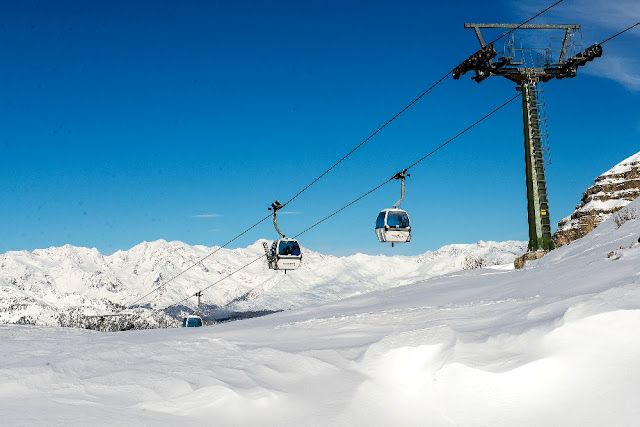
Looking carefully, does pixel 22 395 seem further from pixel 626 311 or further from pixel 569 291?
pixel 569 291

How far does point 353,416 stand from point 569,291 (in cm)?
646

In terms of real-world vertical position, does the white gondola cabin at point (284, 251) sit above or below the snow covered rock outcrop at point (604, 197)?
below

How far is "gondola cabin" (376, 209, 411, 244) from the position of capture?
20.6 meters

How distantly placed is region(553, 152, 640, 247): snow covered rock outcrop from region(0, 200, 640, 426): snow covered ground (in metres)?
100

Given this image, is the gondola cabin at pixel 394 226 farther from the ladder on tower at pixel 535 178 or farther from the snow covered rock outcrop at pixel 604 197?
the snow covered rock outcrop at pixel 604 197

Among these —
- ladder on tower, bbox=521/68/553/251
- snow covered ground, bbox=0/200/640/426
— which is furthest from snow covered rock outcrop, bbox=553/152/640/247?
snow covered ground, bbox=0/200/640/426

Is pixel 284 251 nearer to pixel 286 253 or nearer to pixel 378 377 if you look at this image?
pixel 286 253

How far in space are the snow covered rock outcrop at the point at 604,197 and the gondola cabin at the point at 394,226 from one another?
88.9m

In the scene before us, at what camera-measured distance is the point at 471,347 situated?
8.22 metres

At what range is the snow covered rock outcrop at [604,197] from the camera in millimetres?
106000

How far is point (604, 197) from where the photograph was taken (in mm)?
113875

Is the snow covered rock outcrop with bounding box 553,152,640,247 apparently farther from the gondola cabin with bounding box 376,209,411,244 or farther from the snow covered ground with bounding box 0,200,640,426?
the snow covered ground with bounding box 0,200,640,426

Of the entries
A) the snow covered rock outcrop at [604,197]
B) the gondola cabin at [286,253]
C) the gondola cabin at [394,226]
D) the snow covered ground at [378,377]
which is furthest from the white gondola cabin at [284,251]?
the snow covered rock outcrop at [604,197]

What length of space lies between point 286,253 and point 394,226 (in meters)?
5.45
